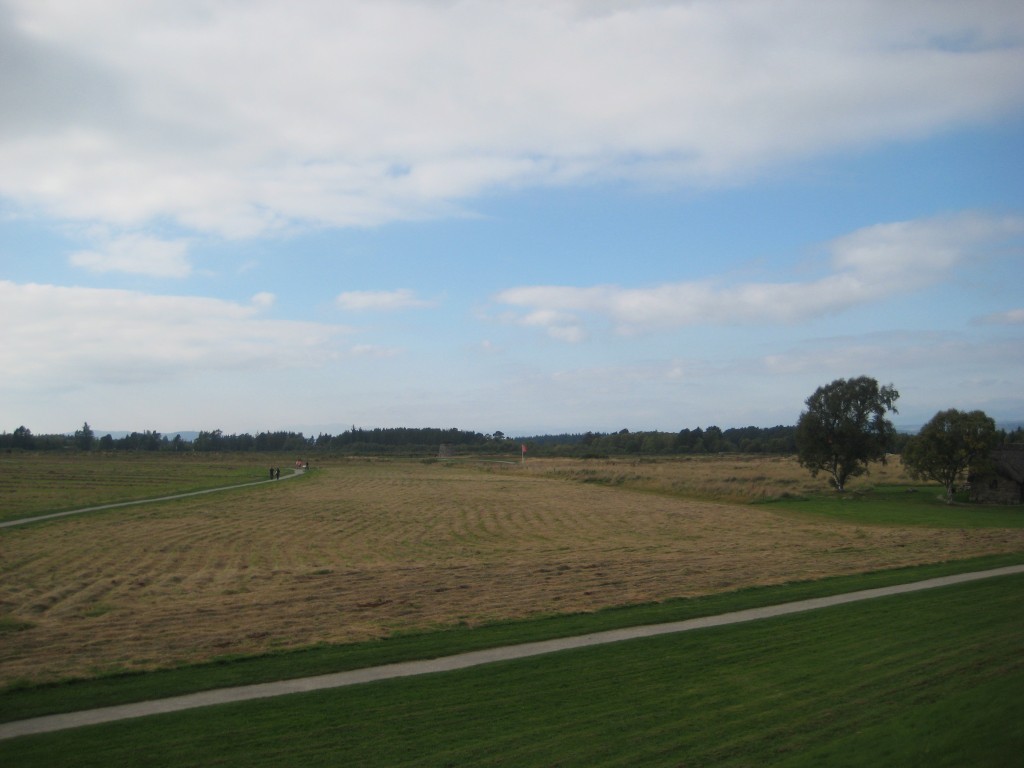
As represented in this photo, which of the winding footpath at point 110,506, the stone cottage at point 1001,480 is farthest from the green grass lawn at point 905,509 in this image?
the winding footpath at point 110,506

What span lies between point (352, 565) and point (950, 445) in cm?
3979

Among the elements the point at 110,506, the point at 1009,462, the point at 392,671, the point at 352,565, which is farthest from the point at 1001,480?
the point at 110,506

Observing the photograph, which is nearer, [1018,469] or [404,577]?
[404,577]

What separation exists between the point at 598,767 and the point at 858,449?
53.3 metres

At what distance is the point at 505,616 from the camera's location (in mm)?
14234

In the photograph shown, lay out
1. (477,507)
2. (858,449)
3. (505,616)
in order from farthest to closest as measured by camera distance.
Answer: (858,449) → (477,507) → (505,616)

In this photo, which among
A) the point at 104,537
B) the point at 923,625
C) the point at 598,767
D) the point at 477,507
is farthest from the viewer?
the point at 477,507

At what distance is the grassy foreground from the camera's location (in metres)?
7.63

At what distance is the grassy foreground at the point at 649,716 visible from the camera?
763cm

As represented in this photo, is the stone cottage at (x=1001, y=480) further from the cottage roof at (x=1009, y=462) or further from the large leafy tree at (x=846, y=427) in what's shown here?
the large leafy tree at (x=846, y=427)

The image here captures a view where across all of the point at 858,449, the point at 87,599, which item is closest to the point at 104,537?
the point at 87,599

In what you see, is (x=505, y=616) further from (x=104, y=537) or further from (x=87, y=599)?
(x=104, y=537)

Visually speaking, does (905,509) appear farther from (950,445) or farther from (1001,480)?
(1001,480)

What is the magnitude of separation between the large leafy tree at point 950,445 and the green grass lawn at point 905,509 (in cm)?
189
